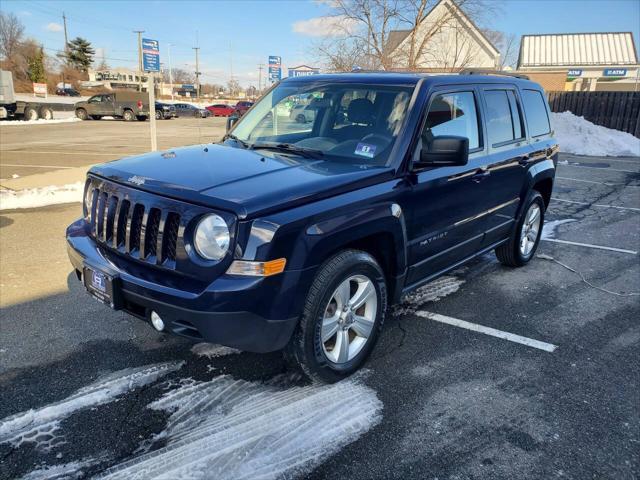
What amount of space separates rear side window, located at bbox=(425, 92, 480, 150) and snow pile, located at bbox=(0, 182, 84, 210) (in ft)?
21.7

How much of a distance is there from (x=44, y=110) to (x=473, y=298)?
114 feet

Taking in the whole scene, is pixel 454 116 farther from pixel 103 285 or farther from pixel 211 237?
pixel 103 285

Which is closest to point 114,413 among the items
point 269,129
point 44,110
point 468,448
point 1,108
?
point 468,448

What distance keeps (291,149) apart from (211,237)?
1.30 metres

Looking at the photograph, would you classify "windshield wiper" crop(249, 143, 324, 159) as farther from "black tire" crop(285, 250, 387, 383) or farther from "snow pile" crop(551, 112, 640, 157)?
"snow pile" crop(551, 112, 640, 157)

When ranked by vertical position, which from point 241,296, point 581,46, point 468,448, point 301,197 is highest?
point 581,46

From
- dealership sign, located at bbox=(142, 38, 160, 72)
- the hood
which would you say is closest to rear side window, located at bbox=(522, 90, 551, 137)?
the hood

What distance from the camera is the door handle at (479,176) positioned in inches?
165

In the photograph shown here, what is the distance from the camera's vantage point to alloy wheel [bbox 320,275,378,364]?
10.3 feet

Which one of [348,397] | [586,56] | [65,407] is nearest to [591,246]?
[348,397]

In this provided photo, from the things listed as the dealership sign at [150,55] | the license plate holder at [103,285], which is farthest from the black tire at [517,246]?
the dealership sign at [150,55]

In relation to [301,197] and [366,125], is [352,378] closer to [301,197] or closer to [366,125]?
[301,197]

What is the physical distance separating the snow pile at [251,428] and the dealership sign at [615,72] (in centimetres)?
5482

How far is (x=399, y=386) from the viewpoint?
10.8 feet
